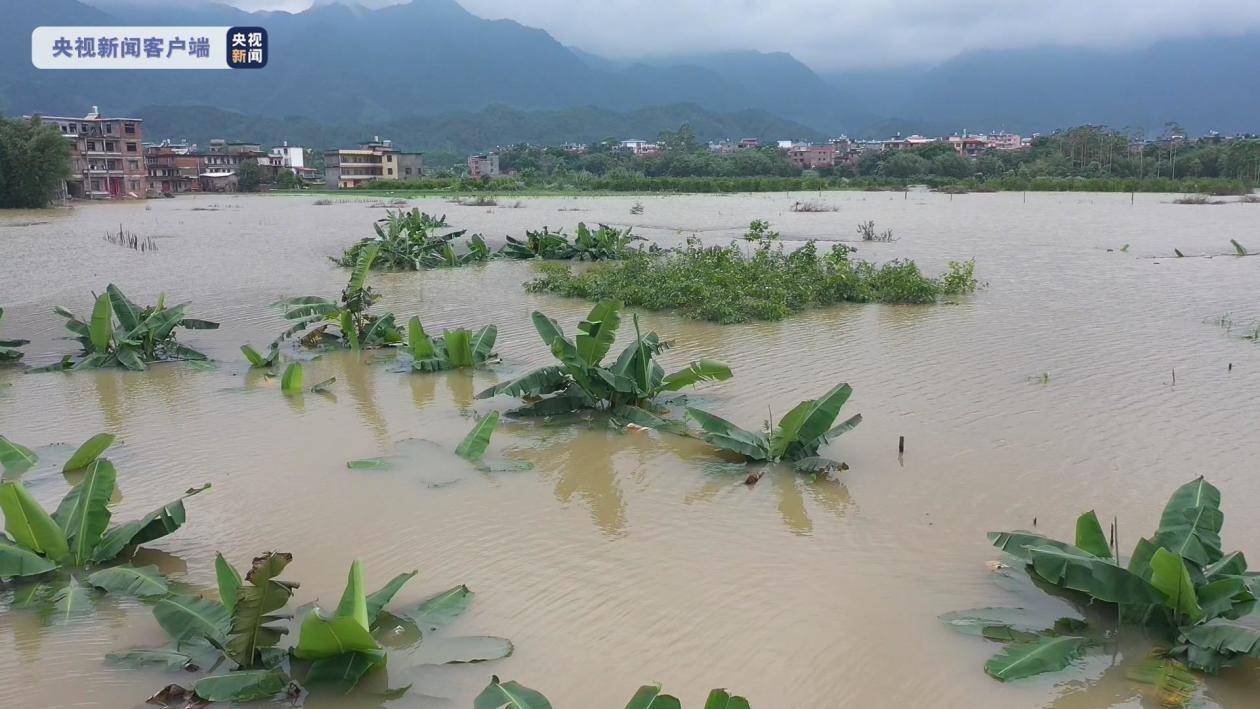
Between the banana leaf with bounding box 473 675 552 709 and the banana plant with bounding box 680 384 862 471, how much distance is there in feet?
10.6

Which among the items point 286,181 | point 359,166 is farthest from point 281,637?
point 359,166

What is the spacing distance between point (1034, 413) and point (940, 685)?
4208 millimetres

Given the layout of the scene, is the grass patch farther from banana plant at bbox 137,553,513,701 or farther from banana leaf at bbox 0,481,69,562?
banana leaf at bbox 0,481,69,562

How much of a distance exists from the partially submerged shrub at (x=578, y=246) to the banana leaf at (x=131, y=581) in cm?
1432

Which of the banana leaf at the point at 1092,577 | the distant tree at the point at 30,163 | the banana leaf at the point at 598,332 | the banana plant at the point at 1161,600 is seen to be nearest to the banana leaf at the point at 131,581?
the banana leaf at the point at 598,332

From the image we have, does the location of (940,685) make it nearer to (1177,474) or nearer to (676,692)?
(676,692)

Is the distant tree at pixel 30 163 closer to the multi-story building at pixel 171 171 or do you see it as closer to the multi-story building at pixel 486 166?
the multi-story building at pixel 171 171

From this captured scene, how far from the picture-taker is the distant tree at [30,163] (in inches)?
1593

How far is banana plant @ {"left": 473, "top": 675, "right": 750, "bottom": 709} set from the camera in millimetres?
3092


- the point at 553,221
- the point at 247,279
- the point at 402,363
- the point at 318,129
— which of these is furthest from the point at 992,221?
the point at 318,129

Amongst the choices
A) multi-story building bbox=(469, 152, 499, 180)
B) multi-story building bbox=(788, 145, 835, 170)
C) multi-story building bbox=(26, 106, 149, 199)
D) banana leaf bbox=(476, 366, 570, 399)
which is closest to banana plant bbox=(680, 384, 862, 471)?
banana leaf bbox=(476, 366, 570, 399)

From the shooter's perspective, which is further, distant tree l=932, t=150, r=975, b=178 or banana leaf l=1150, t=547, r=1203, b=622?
distant tree l=932, t=150, r=975, b=178

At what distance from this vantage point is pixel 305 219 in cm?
3503

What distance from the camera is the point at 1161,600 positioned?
13.1 ft
